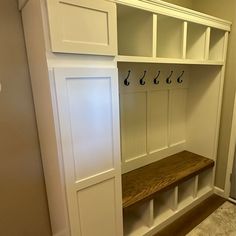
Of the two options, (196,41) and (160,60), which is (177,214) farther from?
(196,41)

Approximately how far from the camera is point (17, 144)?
4.61 feet

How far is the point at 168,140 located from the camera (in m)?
2.29

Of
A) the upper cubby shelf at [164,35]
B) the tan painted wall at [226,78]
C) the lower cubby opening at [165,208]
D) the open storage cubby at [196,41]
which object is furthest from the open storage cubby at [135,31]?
the lower cubby opening at [165,208]

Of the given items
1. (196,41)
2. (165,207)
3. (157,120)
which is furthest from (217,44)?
(165,207)

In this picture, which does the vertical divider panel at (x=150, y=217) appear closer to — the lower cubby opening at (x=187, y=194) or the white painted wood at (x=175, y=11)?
the lower cubby opening at (x=187, y=194)

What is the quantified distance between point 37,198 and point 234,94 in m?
2.18

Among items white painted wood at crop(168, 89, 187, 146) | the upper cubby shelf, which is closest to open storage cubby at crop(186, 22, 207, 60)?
the upper cubby shelf

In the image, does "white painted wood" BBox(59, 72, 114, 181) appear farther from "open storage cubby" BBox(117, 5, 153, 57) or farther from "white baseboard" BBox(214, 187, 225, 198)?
"white baseboard" BBox(214, 187, 225, 198)

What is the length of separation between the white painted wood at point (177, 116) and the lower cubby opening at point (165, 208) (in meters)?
0.61

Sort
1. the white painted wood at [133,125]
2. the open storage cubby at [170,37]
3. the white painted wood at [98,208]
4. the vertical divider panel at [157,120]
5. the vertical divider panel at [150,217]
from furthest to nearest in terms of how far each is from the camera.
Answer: the vertical divider panel at [157,120]
the white painted wood at [133,125]
the vertical divider panel at [150,217]
the open storage cubby at [170,37]
the white painted wood at [98,208]

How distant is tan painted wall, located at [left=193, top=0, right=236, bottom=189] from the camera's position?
1917 millimetres

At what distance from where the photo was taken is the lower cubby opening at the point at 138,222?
176 centimetres

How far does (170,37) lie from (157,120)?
866 mm

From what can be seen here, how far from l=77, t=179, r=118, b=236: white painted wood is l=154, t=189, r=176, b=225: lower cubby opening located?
0.73m
